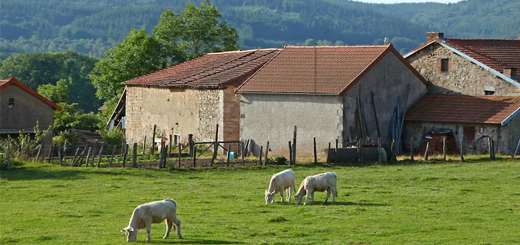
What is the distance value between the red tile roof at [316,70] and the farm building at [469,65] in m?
2.43

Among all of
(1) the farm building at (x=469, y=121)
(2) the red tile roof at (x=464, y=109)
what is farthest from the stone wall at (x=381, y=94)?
(1) the farm building at (x=469, y=121)

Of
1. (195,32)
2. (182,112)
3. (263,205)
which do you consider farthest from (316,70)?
(195,32)

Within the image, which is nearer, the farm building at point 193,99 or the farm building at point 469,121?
the farm building at point 469,121

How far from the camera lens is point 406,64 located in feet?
150

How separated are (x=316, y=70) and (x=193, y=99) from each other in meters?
7.41

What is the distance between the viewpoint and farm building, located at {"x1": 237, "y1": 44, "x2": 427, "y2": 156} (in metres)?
42.0

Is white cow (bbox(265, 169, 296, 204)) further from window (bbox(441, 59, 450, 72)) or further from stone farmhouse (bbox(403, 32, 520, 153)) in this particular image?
window (bbox(441, 59, 450, 72))

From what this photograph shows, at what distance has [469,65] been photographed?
1882 inches

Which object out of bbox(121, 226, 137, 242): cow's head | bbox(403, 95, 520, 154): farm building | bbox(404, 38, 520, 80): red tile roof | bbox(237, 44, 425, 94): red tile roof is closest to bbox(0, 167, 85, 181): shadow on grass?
bbox(237, 44, 425, 94): red tile roof

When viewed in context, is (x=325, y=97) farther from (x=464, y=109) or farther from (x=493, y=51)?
(x=493, y=51)

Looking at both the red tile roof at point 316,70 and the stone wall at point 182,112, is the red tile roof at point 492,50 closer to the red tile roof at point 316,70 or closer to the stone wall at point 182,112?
the red tile roof at point 316,70

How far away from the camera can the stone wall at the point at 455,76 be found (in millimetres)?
46781

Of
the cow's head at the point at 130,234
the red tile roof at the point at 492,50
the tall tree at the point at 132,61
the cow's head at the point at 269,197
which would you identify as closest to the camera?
the cow's head at the point at 130,234

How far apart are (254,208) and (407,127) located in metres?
23.2
